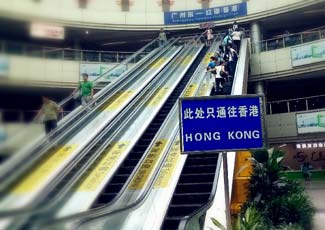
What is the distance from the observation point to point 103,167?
26.2 ft

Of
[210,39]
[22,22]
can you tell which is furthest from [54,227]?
[210,39]

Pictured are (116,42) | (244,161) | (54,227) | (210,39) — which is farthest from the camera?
(116,42)

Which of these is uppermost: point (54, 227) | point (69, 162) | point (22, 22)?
point (22, 22)

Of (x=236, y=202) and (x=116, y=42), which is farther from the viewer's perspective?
(x=116, y=42)

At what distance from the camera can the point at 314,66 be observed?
62.0 ft

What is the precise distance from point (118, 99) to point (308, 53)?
1113 centimetres

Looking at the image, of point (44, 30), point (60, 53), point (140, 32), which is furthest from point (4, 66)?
point (140, 32)

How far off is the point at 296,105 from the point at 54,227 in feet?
59.0

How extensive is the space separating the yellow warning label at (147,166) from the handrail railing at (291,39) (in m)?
12.4

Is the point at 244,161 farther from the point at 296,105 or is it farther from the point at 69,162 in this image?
the point at 296,105

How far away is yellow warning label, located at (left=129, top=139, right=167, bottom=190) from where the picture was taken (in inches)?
298

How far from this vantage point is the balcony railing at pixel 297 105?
1886 cm

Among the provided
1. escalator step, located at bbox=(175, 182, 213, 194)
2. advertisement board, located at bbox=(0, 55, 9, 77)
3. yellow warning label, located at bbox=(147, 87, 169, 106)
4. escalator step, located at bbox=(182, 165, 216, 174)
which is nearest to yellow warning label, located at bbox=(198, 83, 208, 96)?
yellow warning label, located at bbox=(147, 87, 169, 106)

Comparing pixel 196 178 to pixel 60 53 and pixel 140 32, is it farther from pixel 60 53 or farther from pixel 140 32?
pixel 140 32
